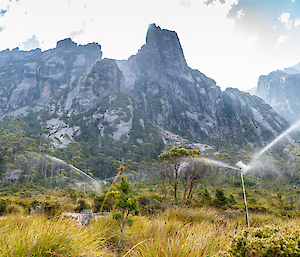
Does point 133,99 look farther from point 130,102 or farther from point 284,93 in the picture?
point 284,93

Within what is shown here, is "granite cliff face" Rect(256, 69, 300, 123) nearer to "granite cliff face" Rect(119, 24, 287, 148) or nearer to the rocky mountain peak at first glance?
"granite cliff face" Rect(119, 24, 287, 148)

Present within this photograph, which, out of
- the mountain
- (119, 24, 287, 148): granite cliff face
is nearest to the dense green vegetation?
the mountain

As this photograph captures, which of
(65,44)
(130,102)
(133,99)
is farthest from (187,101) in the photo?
(65,44)

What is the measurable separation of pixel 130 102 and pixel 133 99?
745 centimetres

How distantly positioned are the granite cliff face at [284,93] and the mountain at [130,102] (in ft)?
164

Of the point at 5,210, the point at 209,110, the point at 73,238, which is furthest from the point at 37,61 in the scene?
the point at 73,238

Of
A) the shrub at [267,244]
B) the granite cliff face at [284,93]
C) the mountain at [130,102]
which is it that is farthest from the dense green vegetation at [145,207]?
the granite cliff face at [284,93]

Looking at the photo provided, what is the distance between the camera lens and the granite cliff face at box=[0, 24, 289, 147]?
81000 mm

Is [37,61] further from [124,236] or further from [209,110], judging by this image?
[124,236]

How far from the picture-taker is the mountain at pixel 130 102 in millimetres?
75188

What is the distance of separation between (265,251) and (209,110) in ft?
384

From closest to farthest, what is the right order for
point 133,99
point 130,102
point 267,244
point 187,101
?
point 267,244
point 130,102
point 133,99
point 187,101

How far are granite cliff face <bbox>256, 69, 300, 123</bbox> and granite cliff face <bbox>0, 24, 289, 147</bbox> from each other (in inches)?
1938

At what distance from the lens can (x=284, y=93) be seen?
6063 inches
